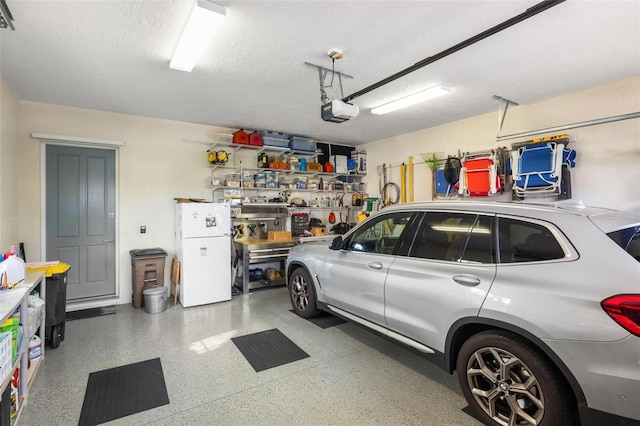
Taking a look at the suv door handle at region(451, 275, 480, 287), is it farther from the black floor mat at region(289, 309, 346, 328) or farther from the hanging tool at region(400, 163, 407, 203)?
the hanging tool at region(400, 163, 407, 203)

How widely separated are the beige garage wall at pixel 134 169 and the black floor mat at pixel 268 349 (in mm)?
2388

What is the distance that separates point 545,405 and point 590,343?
18.5 inches

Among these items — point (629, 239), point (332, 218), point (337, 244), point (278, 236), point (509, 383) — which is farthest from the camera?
point (332, 218)

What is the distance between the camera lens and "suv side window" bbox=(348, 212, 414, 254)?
9.18 feet

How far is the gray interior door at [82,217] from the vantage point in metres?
4.24

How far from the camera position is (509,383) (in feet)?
6.10

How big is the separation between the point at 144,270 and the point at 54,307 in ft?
4.39

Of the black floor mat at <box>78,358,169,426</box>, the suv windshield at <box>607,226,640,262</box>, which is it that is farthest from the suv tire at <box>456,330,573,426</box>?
the black floor mat at <box>78,358,169,426</box>

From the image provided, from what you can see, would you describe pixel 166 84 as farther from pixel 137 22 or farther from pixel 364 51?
pixel 364 51

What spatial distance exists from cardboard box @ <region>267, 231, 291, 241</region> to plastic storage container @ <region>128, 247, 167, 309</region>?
171 cm

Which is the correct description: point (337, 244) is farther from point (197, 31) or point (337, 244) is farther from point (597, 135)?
point (597, 135)

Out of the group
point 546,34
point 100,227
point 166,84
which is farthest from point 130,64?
point 546,34

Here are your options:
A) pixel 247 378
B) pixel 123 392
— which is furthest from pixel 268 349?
pixel 123 392

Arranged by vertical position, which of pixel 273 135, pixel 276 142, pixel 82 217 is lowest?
pixel 82 217
